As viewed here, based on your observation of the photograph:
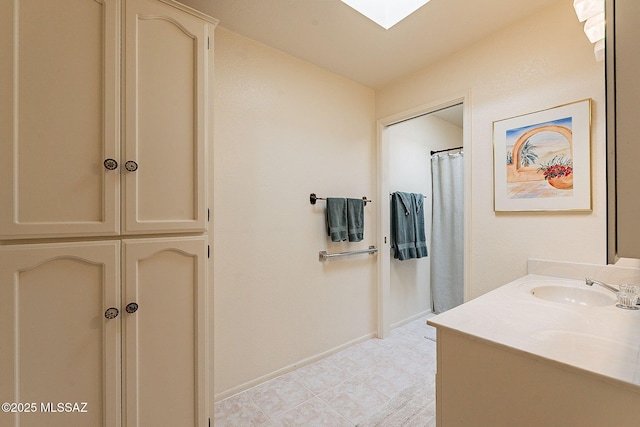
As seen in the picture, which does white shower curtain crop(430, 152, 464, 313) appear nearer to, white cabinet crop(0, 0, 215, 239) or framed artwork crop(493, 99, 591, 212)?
framed artwork crop(493, 99, 591, 212)

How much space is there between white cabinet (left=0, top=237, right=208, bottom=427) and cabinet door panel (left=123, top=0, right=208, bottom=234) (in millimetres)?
132

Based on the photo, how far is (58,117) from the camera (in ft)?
3.16

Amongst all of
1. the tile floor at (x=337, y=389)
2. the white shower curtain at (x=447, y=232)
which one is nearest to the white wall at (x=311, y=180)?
the tile floor at (x=337, y=389)

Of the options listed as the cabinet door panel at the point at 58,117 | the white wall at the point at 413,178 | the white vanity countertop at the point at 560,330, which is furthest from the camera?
the white wall at the point at 413,178

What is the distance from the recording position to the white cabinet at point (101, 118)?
2.99 ft

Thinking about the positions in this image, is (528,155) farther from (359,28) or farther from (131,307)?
(131,307)

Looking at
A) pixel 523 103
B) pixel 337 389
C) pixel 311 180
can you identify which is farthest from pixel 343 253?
pixel 523 103

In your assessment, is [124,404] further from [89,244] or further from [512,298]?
[512,298]

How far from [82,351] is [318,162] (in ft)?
5.79

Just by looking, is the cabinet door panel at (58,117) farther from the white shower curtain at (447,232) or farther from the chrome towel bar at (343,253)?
the white shower curtain at (447,232)

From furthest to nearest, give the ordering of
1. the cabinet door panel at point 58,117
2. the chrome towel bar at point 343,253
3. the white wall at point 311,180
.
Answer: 1. the chrome towel bar at point 343,253
2. the white wall at point 311,180
3. the cabinet door panel at point 58,117

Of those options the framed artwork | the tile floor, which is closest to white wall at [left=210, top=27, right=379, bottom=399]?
the tile floor

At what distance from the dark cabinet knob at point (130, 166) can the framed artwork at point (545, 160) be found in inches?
79.7

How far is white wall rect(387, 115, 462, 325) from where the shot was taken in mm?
2898
